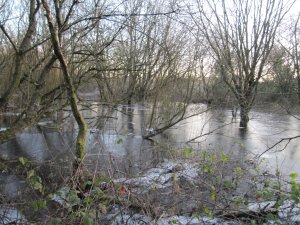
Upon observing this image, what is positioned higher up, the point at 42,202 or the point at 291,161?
the point at 42,202

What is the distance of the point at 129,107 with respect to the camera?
44.9 feet

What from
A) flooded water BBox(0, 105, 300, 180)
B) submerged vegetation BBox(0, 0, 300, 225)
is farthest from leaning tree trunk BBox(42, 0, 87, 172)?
flooded water BBox(0, 105, 300, 180)

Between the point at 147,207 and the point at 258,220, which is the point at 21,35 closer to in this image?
the point at 147,207

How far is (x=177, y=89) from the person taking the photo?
10680 millimetres

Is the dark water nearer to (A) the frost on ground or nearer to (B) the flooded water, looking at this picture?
(B) the flooded water

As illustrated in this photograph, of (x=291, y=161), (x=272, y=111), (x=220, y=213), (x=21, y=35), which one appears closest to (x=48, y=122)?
(x=21, y=35)

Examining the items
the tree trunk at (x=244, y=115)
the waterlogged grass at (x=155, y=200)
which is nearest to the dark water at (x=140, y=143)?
the tree trunk at (x=244, y=115)

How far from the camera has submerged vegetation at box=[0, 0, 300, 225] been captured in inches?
150

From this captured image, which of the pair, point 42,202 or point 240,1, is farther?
point 240,1

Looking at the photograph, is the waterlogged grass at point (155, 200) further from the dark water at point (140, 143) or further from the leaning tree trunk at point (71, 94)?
the dark water at point (140, 143)

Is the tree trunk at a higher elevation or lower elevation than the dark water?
higher

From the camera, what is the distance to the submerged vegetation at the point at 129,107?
381 cm

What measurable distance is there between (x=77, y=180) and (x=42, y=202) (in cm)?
64

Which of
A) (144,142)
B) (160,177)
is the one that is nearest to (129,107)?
(144,142)
